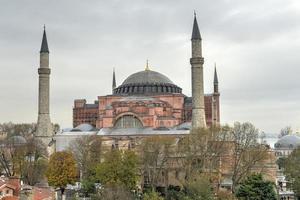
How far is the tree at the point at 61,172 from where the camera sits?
145ft

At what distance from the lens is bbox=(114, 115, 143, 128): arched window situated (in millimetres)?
63469

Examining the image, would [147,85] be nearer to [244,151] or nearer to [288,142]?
[244,151]

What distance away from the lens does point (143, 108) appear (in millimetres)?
63188

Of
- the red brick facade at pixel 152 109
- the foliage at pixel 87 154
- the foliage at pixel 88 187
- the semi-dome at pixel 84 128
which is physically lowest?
the foliage at pixel 88 187

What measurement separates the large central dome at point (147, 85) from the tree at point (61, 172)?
2391 cm

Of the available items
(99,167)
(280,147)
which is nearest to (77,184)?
(99,167)

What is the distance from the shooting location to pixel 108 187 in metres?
33.9

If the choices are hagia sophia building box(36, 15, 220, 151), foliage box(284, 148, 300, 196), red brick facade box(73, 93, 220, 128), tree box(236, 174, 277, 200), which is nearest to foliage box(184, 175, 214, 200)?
tree box(236, 174, 277, 200)

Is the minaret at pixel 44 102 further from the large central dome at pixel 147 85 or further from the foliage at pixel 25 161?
the large central dome at pixel 147 85

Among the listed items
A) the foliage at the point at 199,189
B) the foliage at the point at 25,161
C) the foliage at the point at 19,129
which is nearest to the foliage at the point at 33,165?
the foliage at the point at 25,161

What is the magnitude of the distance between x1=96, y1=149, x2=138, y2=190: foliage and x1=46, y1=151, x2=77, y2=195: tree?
4.24 metres

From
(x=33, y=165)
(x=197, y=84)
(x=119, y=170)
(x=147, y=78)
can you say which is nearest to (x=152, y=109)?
(x=197, y=84)

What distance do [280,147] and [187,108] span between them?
3121 centimetres

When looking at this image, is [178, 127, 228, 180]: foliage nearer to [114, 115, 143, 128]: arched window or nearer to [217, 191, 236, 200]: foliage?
[217, 191, 236, 200]: foliage
